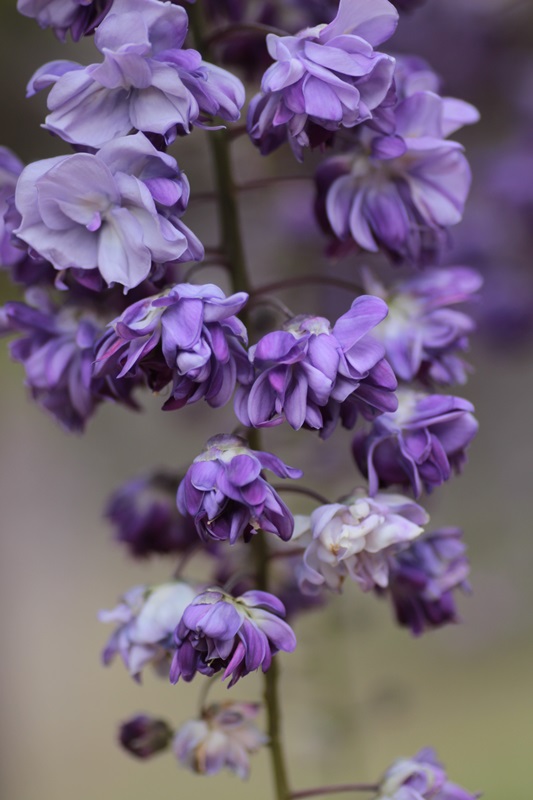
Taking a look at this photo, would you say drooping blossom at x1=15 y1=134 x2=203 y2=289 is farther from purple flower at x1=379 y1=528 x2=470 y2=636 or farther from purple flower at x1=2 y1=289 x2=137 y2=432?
purple flower at x1=379 y1=528 x2=470 y2=636

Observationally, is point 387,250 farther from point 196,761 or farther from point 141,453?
point 141,453

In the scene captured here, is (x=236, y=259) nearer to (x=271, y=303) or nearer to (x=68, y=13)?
(x=271, y=303)

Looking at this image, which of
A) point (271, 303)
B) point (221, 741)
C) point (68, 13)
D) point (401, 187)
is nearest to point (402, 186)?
point (401, 187)

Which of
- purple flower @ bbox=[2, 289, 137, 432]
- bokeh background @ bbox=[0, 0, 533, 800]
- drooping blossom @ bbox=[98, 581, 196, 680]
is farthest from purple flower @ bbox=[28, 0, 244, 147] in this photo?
bokeh background @ bbox=[0, 0, 533, 800]

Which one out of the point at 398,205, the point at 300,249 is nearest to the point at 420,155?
the point at 398,205

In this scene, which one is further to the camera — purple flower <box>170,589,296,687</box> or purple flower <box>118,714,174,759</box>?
purple flower <box>118,714,174,759</box>
